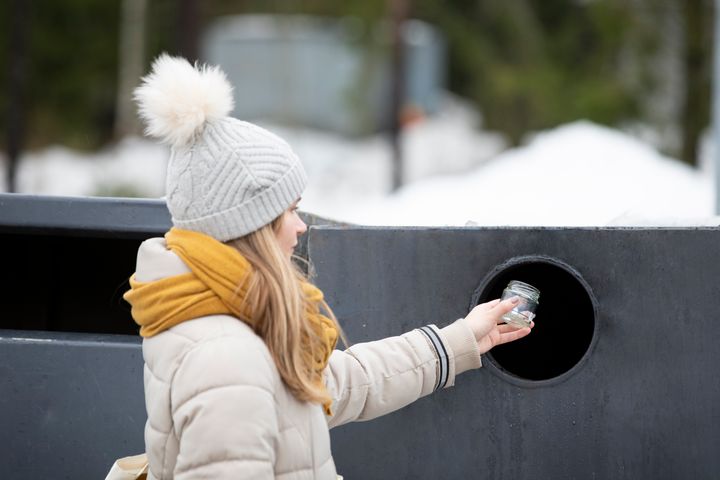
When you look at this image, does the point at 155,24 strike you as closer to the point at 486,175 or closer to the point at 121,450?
the point at 486,175

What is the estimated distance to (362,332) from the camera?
303 cm

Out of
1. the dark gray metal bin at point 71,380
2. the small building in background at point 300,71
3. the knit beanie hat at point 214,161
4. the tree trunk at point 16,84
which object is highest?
the small building in background at point 300,71

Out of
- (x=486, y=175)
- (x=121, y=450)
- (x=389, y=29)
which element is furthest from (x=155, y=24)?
(x=121, y=450)

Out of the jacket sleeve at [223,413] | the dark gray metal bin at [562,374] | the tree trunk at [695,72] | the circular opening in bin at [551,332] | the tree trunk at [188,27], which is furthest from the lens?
the tree trunk at [188,27]

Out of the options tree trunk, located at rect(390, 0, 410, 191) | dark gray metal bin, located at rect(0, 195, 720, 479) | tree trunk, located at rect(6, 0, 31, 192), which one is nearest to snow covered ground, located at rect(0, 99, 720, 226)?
dark gray metal bin, located at rect(0, 195, 720, 479)

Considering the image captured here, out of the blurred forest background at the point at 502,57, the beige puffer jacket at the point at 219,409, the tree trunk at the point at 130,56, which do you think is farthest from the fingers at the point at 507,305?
the tree trunk at the point at 130,56

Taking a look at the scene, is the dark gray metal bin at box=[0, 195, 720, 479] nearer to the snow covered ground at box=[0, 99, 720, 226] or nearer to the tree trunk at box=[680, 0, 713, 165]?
the snow covered ground at box=[0, 99, 720, 226]

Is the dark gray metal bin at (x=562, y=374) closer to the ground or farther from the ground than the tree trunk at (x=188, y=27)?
closer to the ground

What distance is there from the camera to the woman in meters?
2.05

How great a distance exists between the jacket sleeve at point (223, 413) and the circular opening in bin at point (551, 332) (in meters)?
A: 1.38

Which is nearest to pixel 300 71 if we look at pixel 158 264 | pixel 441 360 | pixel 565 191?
pixel 565 191

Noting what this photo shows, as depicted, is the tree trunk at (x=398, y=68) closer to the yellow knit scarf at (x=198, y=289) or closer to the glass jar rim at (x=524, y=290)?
the glass jar rim at (x=524, y=290)

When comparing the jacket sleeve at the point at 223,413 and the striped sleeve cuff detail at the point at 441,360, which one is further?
the striped sleeve cuff detail at the point at 441,360

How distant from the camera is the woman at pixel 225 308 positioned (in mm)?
2055
